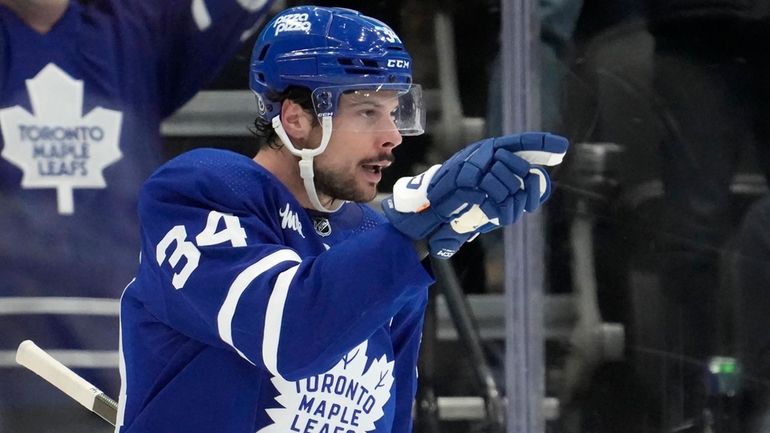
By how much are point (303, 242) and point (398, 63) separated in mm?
240

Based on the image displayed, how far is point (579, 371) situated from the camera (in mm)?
2787

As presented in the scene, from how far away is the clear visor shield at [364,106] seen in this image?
54.9 inches

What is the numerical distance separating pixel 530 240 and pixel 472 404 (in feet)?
1.31

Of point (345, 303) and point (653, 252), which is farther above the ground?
point (345, 303)

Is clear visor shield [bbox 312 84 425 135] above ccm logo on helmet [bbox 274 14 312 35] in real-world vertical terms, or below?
below

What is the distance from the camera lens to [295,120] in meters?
1.45

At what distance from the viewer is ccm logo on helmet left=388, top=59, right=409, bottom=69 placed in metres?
1.41

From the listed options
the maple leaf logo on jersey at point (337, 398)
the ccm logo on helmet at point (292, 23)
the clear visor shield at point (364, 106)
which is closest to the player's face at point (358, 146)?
the clear visor shield at point (364, 106)

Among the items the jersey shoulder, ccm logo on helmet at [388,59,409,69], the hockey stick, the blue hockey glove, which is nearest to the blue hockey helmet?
ccm logo on helmet at [388,59,409,69]

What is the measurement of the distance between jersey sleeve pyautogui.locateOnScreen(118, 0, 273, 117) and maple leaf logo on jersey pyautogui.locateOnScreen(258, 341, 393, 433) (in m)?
1.31

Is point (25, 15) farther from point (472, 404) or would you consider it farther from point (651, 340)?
point (651, 340)

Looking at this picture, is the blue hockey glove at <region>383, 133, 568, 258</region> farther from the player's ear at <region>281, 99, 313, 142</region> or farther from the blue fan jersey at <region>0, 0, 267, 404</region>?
the blue fan jersey at <region>0, 0, 267, 404</region>

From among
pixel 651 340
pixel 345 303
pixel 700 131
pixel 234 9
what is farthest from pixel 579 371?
pixel 345 303

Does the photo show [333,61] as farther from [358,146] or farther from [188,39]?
[188,39]
